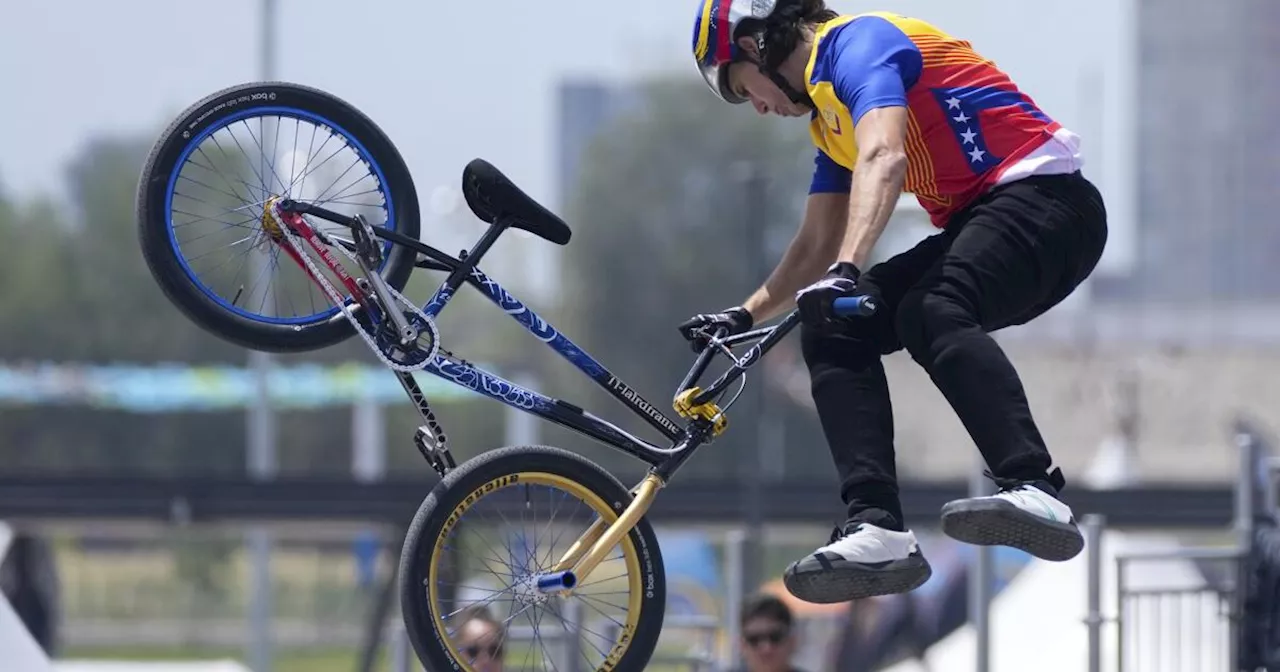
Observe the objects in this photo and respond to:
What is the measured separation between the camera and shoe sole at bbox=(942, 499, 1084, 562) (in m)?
4.53

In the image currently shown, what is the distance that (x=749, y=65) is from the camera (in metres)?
4.95

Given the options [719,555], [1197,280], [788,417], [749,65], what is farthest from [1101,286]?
[749,65]

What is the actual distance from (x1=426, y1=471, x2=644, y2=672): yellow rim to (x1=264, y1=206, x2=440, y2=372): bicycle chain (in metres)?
0.36

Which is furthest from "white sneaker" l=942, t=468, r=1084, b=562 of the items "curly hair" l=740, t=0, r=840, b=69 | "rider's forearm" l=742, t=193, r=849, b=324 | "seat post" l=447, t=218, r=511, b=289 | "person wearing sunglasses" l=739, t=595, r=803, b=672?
"person wearing sunglasses" l=739, t=595, r=803, b=672

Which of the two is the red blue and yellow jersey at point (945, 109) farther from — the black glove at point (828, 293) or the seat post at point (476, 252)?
the seat post at point (476, 252)

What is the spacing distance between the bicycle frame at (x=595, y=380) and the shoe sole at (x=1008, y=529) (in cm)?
69

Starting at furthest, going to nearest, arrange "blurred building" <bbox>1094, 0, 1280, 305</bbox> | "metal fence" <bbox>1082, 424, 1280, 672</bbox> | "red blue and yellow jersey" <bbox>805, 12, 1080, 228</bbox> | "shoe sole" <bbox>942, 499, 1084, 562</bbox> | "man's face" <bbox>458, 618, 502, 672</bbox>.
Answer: "blurred building" <bbox>1094, 0, 1280, 305</bbox> → "metal fence" <bbox>1082, 424, 1280, 672</bbox> → "man's face" <bbox>458, 618, 502, 672</bbox> → "red blue and yellow jersey" <bbox>805, 12, 1080, 228</bbox> → "shoe sole" <bbox>942, 499, 1084, 562</bbox>

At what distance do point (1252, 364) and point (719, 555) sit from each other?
70.8 ft

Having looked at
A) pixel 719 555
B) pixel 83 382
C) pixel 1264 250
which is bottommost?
pixel 719 555

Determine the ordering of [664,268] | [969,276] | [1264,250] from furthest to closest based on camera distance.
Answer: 1. [1264,250]
2. [664,268]
3. [969,276]

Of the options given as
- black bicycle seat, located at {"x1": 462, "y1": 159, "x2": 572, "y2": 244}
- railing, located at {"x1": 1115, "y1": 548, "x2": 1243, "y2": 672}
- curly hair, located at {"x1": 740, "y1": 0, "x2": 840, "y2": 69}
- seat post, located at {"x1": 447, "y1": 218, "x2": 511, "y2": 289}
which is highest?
curly hair, located at {"x1": 740, "y1": 0, "x2": 840, "y2": 69}

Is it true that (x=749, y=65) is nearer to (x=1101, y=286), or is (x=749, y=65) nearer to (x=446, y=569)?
(x=446, y=569)

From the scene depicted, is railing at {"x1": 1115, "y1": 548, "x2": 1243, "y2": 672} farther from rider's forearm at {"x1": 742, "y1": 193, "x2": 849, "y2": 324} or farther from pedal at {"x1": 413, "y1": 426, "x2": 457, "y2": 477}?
pedal at {"x1": 413, "y1": 426, "x2": 457, "y2": 477}

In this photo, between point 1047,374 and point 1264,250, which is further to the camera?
point 1264,250
